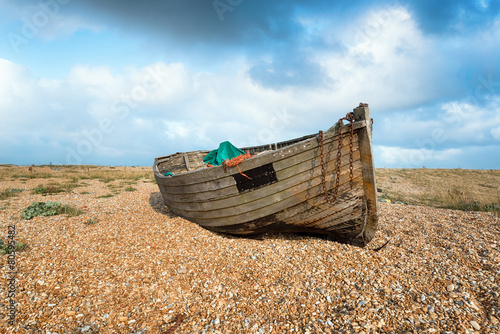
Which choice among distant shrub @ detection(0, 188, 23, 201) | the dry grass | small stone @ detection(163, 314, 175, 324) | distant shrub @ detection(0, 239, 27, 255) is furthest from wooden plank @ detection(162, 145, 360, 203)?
the dry grass

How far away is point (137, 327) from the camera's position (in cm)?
400

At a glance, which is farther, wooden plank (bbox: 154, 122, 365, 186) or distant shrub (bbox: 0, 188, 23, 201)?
distant shrub (bbox: 0, 188, 23, 201)

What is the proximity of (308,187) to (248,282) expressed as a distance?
241cm

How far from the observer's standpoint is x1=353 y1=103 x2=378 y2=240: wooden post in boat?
5.57 metres

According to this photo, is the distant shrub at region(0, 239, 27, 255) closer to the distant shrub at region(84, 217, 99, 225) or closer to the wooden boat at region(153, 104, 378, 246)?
the distant shrub at region(84, 217, 99, 225)

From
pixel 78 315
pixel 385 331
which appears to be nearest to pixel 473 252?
pixel 385 331

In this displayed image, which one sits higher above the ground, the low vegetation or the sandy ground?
the low vegetation

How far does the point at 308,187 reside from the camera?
19.1 feet

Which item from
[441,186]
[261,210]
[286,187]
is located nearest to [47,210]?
[261,210]

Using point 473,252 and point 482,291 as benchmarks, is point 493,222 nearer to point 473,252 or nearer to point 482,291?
point 473,252

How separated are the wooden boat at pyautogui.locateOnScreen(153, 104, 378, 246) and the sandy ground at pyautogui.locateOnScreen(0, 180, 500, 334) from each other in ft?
2.06

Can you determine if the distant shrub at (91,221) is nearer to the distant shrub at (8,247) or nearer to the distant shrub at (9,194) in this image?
the distant shrub at (8,247)

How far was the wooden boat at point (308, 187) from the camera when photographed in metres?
5.64

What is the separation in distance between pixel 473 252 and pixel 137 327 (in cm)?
735
